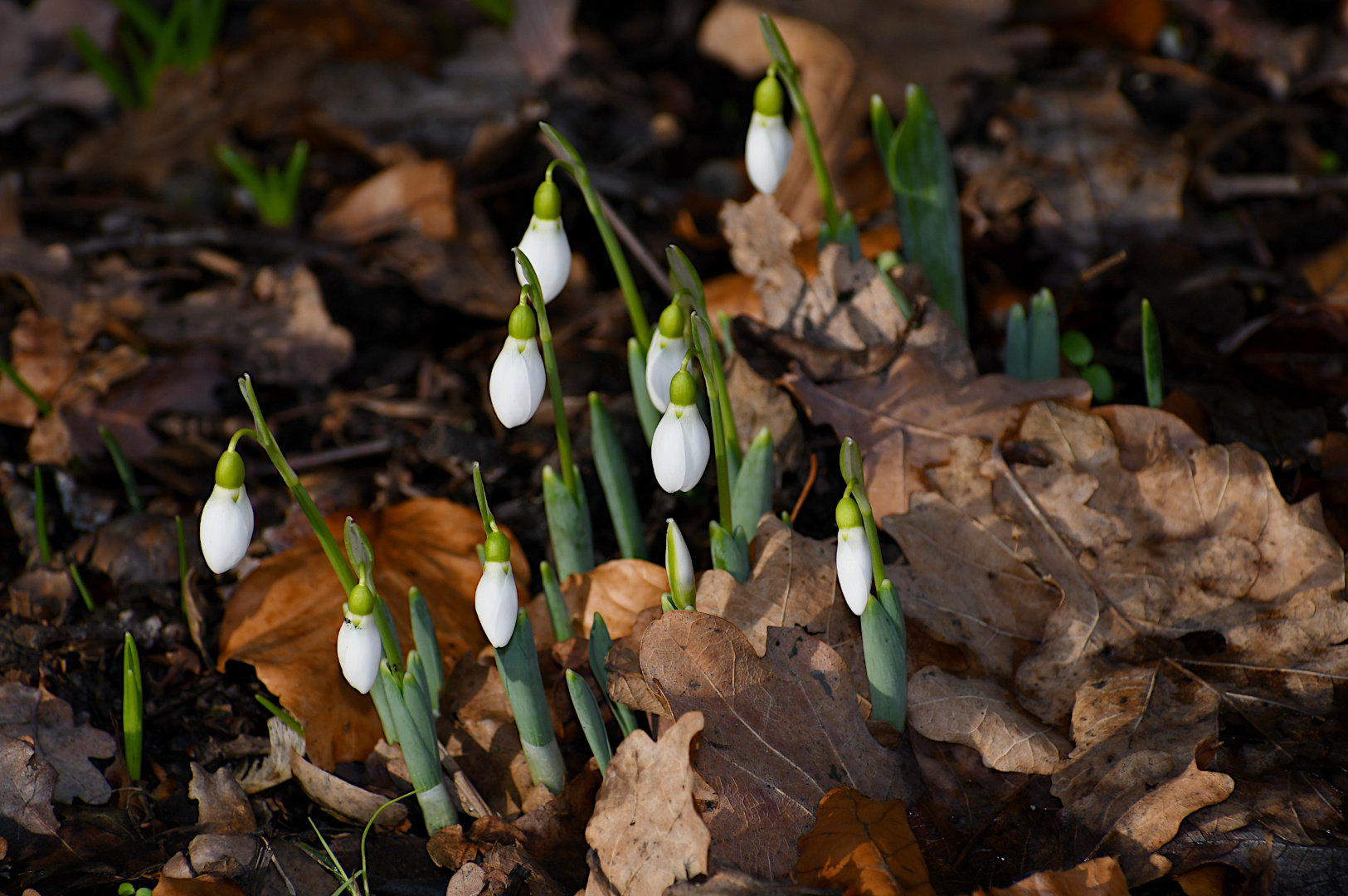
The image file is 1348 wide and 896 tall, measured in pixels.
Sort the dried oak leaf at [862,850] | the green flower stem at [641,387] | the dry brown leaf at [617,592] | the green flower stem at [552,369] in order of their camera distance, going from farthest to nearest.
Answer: the green flower stem at [641,387]
the dry brown leaf at [617,592]
the green flower stem at [552,369]
the dried oak leaf at [862,850]

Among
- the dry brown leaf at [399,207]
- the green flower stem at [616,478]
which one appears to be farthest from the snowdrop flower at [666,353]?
the dry brown leaf at [399,207]

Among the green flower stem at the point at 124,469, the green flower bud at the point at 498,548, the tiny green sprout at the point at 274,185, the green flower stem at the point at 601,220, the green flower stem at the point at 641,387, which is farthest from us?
the tiny green sprout at the point at 274,185

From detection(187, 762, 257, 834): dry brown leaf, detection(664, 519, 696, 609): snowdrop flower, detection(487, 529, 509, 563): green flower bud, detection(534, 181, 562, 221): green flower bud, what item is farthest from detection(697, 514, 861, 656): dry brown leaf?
detection(187, 762, 257, 834): dry brown leaf

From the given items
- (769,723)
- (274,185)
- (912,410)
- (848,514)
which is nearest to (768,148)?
(912,410)

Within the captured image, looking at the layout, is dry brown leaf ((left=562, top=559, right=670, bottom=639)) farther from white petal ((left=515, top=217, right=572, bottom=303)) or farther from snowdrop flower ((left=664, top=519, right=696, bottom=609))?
white petal ((left=515, top=217, right=572, bottom=303))

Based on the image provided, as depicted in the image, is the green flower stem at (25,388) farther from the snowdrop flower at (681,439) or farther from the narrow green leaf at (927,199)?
the narrow green leaf at (927,199)

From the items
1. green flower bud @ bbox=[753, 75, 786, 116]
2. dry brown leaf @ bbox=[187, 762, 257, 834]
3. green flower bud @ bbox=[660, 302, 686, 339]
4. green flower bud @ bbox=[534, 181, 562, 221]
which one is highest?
green flower bud @ bbox=[753, 75, 786, 116]

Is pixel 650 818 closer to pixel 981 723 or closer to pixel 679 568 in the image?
pixel 679 568
